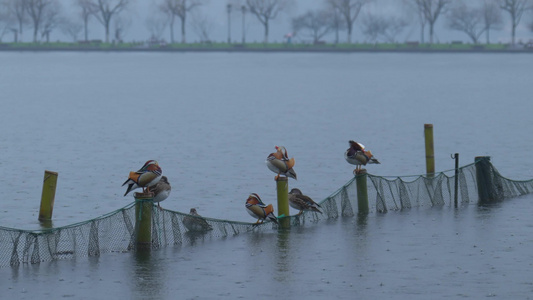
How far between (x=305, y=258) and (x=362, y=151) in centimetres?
506

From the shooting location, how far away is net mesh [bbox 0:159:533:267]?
58.7 feet

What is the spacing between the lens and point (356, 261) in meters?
18.3

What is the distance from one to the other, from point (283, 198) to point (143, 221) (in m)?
3.21

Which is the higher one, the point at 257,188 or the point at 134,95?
the point at 134,95

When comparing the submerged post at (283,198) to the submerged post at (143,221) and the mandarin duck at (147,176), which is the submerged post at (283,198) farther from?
the submerged post at (143,221)

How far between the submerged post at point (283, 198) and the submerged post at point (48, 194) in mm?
4186

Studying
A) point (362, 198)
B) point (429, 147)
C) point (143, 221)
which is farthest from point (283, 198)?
point (429, 147)

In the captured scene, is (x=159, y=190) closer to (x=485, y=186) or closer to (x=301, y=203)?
(x=301, y=203)

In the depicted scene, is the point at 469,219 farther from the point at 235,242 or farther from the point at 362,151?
the point at 235,242

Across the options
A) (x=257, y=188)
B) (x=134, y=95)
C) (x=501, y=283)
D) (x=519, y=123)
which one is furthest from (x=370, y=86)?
(x=501, y=283)

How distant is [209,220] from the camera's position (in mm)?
20188

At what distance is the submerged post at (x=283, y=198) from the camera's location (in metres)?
20.5

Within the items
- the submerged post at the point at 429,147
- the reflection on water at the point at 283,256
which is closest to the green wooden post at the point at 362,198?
the reflection on water at the point at 283,256

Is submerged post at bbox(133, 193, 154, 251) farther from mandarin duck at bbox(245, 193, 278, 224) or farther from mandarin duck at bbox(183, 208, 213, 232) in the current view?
mandarin duck at bbox(245, 193, 278, 224)
